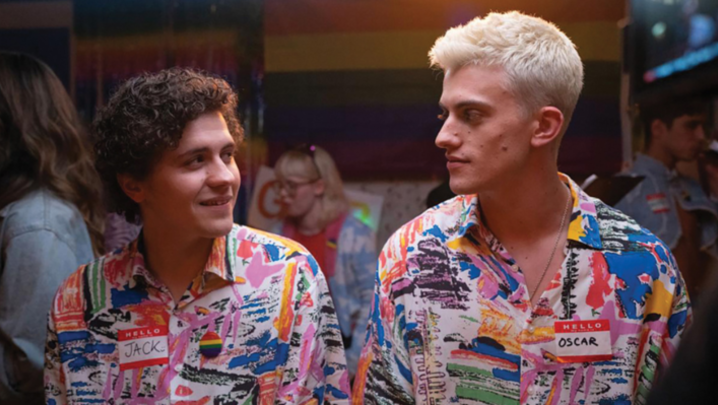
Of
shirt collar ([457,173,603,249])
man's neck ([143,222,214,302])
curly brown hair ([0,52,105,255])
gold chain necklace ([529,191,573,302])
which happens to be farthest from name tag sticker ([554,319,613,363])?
curly brown hair ([0,52,105,255])

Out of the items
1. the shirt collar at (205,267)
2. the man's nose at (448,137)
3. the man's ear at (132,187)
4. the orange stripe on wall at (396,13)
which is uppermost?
the orange stripe on wall at (396,13)

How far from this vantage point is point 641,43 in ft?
10.4

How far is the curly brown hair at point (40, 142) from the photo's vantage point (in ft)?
9.06

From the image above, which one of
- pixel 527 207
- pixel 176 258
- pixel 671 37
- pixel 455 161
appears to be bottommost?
pixel 176 258

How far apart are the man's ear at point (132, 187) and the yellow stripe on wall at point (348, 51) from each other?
1.31m

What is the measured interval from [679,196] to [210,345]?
2047 mm

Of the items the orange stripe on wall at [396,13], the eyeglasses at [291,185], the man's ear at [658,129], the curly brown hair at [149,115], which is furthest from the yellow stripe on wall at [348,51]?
the curly brown hair at [149,115]

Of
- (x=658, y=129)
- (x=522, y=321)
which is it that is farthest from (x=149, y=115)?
(x=658, y=129)

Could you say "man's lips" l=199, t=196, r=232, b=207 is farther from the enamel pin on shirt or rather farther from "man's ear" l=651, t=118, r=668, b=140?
"man's ear" l=651, t=118, r=668, b=140

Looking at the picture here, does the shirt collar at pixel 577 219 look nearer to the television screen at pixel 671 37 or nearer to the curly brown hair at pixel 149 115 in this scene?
the curly brown hair at pixel 149 115

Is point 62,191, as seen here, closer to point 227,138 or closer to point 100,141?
point 100,141

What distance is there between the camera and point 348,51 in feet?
11.4

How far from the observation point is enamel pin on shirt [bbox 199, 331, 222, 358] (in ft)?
7.14

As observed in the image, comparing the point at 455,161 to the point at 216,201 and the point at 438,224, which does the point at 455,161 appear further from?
the point at 216,201
